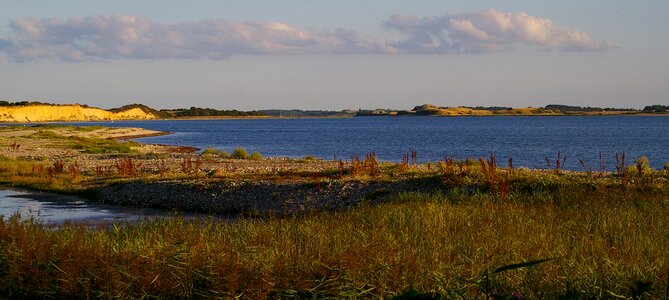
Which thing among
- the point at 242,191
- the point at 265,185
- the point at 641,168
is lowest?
the point at 242,191

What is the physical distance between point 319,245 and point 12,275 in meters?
3.97

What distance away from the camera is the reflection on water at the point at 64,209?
20594 millimetres

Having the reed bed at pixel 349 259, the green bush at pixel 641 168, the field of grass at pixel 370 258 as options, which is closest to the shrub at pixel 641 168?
the green bush at pixel 641 168

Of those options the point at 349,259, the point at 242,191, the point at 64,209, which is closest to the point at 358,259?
the point at 349,259

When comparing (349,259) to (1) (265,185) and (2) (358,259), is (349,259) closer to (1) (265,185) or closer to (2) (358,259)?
(2) (358,259)

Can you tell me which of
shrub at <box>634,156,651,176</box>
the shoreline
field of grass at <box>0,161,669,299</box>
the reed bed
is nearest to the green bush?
shrub at <box>634,156,651,176</box>

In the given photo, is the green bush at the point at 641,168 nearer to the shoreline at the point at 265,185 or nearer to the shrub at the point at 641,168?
the shrub at the point at 641,168

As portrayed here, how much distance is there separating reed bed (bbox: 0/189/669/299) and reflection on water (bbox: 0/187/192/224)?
366 inches

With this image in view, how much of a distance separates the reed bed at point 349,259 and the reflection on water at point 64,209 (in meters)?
9.30

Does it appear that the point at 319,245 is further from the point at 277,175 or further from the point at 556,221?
the point at 277,175

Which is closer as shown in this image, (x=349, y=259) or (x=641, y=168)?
(x=349, y=259)

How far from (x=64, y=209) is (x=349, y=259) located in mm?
17769

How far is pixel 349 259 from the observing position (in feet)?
26.2

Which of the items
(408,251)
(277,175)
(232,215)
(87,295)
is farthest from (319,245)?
(277,175)
